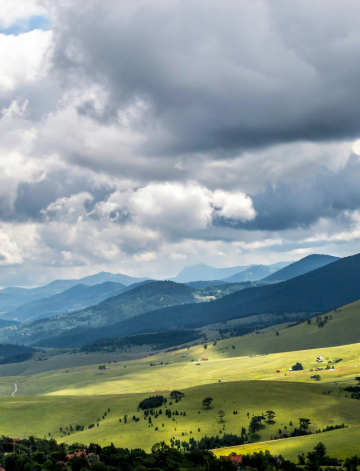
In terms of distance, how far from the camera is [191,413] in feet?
426

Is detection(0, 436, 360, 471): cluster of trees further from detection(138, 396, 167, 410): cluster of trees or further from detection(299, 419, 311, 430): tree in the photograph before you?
detection(138, 396, 167, 410): cluster of trees

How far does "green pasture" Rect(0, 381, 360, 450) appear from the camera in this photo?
11294cm

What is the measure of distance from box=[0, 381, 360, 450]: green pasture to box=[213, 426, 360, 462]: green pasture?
1161 centimetres

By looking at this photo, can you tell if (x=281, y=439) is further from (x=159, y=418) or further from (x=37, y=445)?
(x=37, y=445)

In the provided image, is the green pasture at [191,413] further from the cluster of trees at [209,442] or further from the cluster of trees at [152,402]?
the cluster of trees at [209,442]

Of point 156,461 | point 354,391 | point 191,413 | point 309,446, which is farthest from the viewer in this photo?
point 354,391

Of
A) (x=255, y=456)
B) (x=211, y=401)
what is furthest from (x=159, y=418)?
(x=255, y=456)

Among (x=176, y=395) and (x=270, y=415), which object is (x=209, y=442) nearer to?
(x=270, y=415)

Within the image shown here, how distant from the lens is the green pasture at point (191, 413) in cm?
11294

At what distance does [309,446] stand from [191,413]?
49.4 m

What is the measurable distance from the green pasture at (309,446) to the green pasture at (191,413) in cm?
1161

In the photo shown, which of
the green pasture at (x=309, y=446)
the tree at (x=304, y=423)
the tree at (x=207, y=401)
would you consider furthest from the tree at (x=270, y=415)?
the tree at (x=207, y=401)

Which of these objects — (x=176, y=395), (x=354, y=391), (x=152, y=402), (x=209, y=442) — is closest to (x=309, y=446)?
(x=209, y=442)

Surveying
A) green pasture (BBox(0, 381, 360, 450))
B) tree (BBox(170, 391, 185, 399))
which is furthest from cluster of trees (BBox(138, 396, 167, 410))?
tree (BBox(170, 391, 185, 399))
